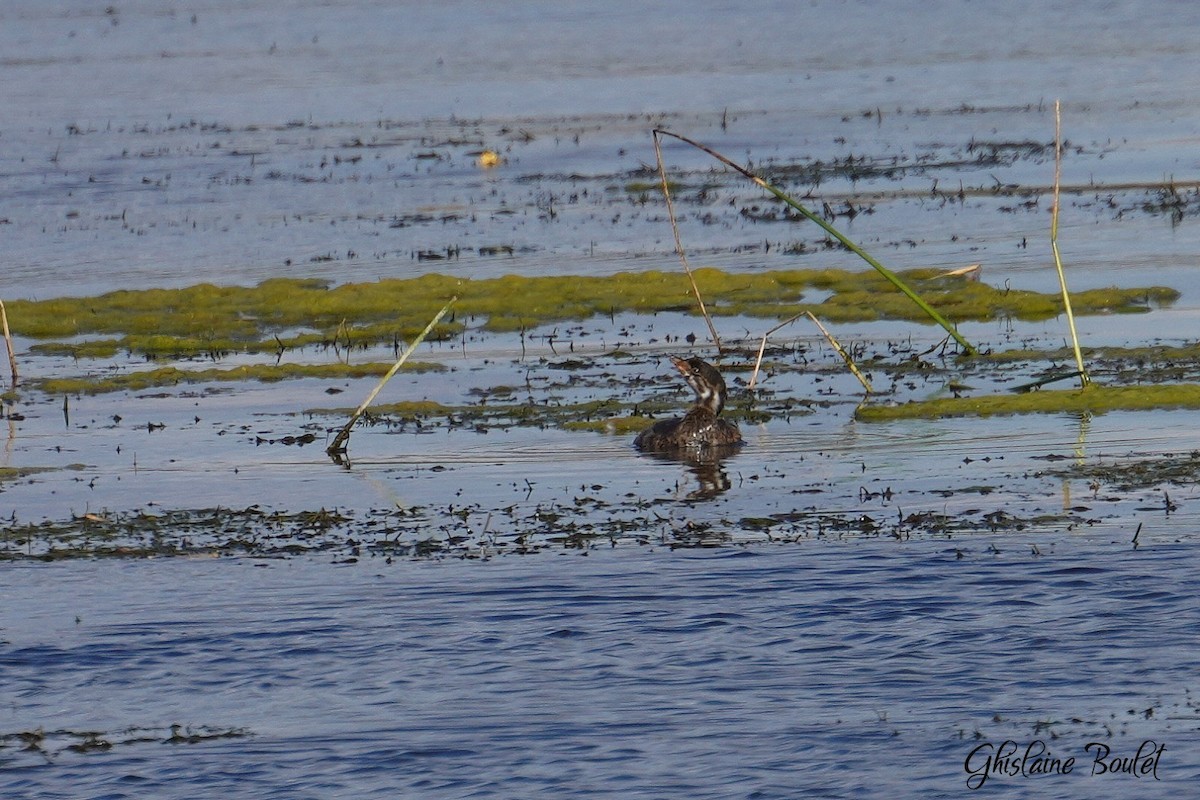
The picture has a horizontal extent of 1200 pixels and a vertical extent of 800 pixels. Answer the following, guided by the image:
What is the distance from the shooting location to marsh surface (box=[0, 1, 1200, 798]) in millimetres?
7957

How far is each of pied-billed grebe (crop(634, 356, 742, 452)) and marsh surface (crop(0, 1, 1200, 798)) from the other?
0.28 meters

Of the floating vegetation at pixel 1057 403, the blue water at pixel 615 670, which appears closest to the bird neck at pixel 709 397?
the floating vegetation at pixel 1057 403

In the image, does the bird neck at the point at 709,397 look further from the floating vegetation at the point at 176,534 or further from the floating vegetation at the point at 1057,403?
the floating vegetation at the point at 176,534

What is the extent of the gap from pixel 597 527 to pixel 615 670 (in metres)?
2.60

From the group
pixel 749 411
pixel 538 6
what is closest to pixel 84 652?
pixel 749 411

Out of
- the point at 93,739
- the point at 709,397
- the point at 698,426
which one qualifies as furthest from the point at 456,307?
the point at 93,739

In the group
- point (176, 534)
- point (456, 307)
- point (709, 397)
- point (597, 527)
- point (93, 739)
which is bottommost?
point (93, 739)

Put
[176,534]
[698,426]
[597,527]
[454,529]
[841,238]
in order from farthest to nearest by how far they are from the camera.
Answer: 1. [698,426]
2. [841,238]
3. [176,534]
4. [454,529]
5. [597,527]

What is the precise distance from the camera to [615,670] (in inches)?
342

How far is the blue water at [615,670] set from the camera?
7.66 metres

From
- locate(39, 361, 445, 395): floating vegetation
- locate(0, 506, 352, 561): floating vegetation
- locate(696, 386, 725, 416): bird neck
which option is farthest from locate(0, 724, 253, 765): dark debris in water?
locate(39, 361, 445, 395): floating vegetation

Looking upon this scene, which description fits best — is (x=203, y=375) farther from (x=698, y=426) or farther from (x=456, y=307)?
(x=698, y=426)

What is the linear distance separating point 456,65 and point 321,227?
24351 mm

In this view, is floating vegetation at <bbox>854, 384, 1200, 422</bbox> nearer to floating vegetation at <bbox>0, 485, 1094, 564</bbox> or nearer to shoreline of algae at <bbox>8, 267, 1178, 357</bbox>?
floating vegetation at <bbox>0, 485, 1094, 564</bbox>
